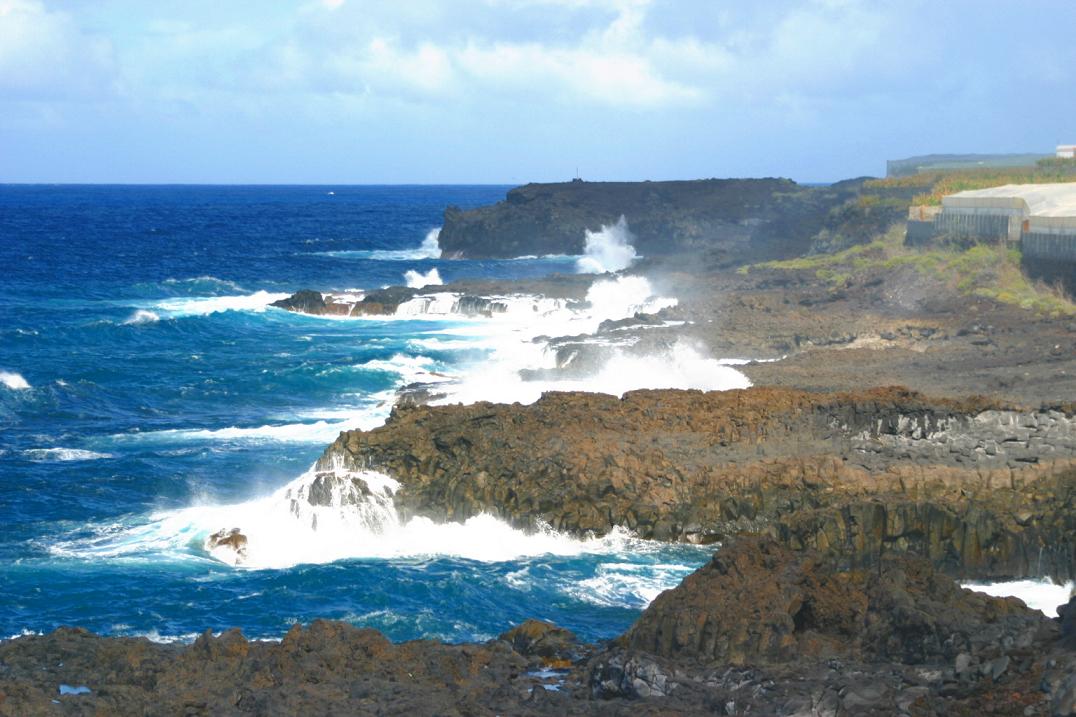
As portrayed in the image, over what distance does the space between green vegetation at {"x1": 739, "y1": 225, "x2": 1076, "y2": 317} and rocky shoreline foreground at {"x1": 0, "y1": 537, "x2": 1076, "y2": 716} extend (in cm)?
2360

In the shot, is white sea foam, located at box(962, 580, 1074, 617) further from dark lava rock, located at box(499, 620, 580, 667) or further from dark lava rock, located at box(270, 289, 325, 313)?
dark lava rock, located at box(270, 289, 325, 313)

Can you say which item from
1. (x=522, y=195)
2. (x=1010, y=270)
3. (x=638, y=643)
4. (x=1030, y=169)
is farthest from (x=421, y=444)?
(x=522, y=195)

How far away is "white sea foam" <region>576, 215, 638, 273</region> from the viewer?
265 ft

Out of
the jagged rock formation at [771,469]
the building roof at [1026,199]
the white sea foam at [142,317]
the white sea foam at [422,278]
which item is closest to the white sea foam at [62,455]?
the jagged rock formation at [771,469]

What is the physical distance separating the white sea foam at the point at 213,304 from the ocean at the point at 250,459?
283 mm

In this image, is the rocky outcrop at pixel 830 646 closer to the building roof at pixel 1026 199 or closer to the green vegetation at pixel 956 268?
Answer: the green vegetation at pixel 956 268

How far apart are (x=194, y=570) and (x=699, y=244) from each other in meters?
66.7

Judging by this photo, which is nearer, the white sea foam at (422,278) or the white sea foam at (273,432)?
the white sea foam at (273,432)

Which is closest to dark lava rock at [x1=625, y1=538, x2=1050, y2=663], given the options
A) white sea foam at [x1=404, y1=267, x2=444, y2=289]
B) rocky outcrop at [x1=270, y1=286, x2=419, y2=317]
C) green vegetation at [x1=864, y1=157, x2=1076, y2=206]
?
rocky outcrop at [x1=270, y1=286, x2=419, y2=317]

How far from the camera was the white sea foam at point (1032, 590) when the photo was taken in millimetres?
17953

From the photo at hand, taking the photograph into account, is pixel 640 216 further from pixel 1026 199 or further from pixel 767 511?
pixel 767 511

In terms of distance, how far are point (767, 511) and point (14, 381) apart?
2437cm

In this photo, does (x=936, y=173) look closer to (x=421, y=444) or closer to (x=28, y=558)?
(x=421, y=444)

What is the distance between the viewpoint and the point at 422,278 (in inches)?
2810
